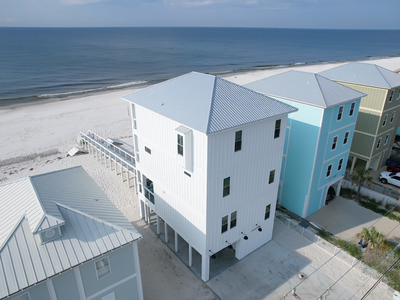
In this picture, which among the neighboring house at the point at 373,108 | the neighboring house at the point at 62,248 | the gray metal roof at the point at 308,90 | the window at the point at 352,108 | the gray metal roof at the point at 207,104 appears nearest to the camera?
the neighboring house at the point at 62,248

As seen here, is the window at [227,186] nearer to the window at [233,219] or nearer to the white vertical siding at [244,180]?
the white vertical siding at [244,180]

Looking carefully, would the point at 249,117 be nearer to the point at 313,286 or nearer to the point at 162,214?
the point at 162,214

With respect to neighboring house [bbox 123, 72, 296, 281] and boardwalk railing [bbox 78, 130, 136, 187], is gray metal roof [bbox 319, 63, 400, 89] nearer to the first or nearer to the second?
neighboring house [bbox 123, 72, 296, 281]

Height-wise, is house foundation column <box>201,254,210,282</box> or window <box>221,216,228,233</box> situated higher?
window <box>221,216,228,233</box>

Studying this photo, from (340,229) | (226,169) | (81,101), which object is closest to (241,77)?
(81,101)

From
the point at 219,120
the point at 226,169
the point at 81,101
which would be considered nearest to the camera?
the point at 219,120

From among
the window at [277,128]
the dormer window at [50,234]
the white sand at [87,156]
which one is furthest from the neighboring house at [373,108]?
the dormer window at [50,234]

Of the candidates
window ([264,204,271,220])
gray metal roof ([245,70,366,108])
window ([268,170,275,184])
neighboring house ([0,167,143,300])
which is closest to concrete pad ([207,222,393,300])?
window ([264,204,271,220])
